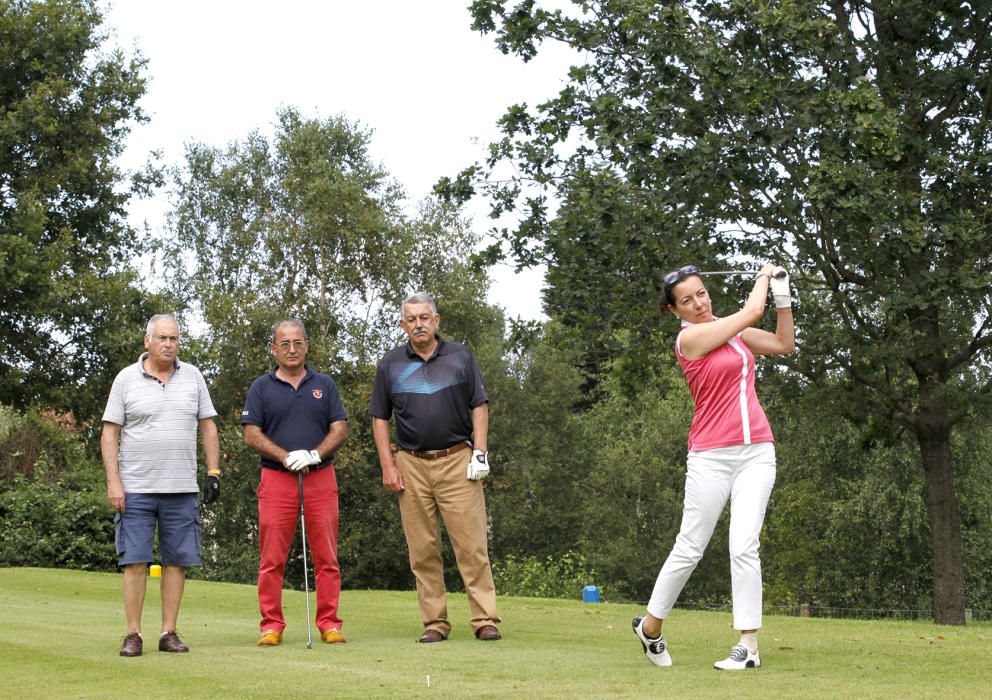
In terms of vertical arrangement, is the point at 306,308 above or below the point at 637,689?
above

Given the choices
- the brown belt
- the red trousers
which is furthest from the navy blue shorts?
the brown belt

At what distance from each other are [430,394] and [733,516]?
8.40 feet

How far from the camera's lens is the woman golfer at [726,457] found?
636 cm

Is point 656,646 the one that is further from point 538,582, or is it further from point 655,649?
point 538,582

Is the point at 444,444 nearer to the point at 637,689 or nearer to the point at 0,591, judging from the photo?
the point at 637,689

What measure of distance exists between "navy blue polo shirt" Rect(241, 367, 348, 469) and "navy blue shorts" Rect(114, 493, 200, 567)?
28.1 inches

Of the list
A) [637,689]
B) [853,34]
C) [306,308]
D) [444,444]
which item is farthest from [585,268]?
[306,308]

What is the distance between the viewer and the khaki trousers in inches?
329

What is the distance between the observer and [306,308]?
40.4m

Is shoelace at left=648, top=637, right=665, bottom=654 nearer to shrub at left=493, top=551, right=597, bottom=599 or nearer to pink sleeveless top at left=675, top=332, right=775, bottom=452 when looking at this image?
pink sleeveless top at left=675, top=332, right=775, bottom=452

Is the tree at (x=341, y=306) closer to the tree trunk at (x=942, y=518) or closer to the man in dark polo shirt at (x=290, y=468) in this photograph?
the tree trunk at (x=942, y=518)

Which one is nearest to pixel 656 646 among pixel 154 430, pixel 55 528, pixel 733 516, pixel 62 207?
pixel 733 516

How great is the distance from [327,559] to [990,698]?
4670 millimetres

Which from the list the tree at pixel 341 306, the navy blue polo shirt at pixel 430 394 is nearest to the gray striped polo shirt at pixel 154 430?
the navy blue polo shirt at pixel 430 394
